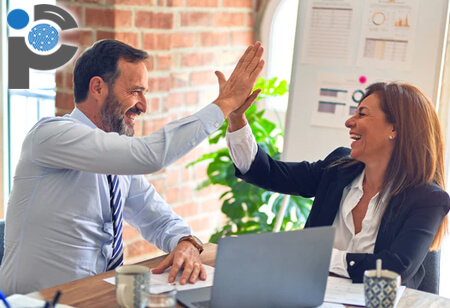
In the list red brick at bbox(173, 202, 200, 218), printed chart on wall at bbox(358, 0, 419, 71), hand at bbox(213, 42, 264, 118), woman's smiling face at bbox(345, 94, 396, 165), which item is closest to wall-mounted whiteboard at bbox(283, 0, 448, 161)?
printed chart on wall at bbox(358, 0, 419, 71)

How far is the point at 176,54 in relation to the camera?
3367 millimetres

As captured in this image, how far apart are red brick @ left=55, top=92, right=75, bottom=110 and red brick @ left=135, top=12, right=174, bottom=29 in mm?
434

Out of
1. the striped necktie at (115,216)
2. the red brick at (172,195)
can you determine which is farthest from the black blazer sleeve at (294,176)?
the red brick at (172,195)

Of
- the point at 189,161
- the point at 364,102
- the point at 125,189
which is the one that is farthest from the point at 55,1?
the point at 364,102

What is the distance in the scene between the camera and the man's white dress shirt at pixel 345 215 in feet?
6.64

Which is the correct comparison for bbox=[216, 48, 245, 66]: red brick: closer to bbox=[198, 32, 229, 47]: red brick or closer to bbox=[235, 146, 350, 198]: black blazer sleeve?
bbox=[198, 32, 229, 47]: red brick

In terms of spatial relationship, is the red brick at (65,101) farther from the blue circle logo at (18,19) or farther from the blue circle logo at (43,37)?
the blue circle logo at (18,19)

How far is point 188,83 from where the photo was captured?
3.47 metres

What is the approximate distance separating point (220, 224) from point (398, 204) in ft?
6.41

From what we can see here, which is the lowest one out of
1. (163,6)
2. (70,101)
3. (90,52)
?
(70,101)

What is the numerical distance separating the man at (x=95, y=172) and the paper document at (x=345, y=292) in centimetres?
33

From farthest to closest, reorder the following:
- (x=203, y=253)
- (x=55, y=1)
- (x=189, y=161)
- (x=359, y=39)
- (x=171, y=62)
→ 1. (x=189, y=161)
2. (x=171, y=62)
3. (x=55, y=1)
4. (x=359, y=39)
5. (x=203, y=253)

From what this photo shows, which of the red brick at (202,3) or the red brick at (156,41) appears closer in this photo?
the red brick at (156,41)

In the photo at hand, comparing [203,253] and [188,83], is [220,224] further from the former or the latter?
[203,253]
